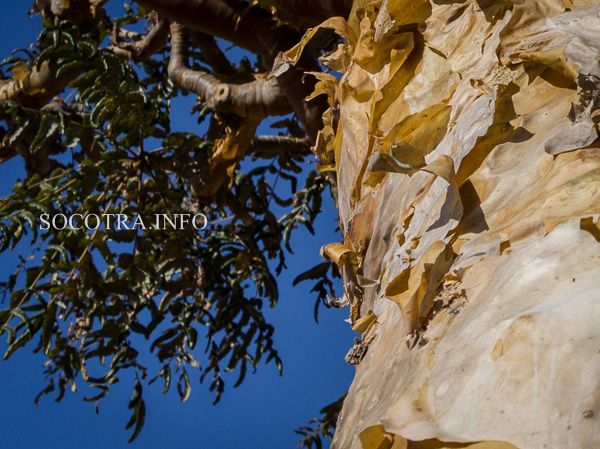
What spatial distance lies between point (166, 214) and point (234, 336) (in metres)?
0.50

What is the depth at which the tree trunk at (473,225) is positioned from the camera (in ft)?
1.40

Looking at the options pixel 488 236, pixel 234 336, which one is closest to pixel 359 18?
pixel 488 236

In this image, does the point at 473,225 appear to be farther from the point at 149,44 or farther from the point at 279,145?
the point at 149,44

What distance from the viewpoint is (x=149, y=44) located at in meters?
2.91

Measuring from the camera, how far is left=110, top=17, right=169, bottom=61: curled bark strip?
9.32ft

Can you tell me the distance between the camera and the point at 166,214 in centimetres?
251

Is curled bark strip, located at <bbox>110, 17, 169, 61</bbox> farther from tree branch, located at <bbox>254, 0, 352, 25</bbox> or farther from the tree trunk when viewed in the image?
the tree trunk

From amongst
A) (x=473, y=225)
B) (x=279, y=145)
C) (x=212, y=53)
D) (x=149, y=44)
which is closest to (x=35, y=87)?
(x=149, y=44)

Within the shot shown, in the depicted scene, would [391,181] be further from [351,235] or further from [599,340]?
[599,340]

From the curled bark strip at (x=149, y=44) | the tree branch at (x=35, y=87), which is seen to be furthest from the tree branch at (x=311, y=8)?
the curled bark strip at (x=149, y=44)

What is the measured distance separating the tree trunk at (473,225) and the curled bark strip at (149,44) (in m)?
2.03

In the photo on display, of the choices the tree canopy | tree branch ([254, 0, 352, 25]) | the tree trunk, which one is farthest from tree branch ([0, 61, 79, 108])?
the tree trunk

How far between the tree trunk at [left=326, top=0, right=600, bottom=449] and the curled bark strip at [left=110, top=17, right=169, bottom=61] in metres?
2.03

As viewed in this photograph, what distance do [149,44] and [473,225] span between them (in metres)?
2.50
